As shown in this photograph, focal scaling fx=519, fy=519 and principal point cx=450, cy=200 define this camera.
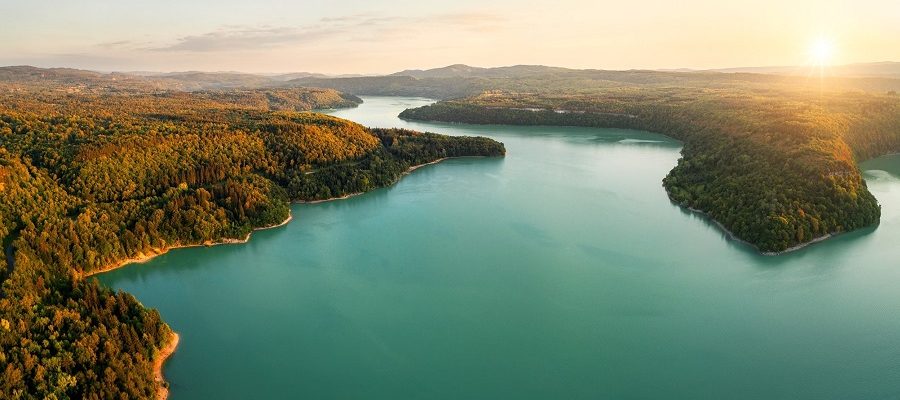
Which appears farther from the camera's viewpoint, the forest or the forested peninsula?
the forest

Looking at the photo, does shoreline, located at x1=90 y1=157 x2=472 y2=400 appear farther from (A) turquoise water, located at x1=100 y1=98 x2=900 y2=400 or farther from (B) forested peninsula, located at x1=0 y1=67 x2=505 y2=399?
(A) turquoise water, located at x1=100 y1=98 x2=900 y2=400

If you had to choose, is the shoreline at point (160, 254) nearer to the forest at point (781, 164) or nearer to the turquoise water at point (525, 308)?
the turquoise water at point (525, 308)

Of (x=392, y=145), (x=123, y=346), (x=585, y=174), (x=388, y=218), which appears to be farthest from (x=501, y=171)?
(x=123, y=346)

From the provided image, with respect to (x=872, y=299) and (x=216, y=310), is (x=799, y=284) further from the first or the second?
(x=216, y=310)

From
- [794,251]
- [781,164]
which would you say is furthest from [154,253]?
[781,164]

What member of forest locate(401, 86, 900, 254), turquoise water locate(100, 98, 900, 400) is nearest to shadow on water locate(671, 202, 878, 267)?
turquoise water locate(100, 98, 900, 400)

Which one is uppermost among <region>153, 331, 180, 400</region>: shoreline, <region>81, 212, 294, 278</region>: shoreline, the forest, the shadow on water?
the forest
